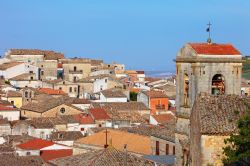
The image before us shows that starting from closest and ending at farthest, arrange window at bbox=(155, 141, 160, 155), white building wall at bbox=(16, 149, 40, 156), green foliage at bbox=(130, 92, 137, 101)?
window at bbox=(155, 141, 160, 155) → white building wall at bbox=(16, 149, 40, 156) → green foliage at bbox=(130, 92, 137, 101)

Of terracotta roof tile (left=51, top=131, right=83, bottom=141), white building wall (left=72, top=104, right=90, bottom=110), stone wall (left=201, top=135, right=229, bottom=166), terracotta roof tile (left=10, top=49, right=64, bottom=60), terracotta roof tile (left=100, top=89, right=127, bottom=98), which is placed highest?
terracotta roof tile (left=10, top=49, right=64, bottom=60)

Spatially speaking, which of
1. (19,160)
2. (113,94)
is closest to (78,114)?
(113,94)

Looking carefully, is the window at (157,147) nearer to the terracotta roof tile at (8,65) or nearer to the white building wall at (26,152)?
the white building wall at (26,152)

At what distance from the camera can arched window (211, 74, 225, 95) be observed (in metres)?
28.8

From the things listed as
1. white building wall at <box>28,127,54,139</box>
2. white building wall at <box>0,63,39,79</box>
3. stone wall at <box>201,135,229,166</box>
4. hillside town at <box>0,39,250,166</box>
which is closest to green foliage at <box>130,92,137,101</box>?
hillside town at <box>0,39,250,166</box>

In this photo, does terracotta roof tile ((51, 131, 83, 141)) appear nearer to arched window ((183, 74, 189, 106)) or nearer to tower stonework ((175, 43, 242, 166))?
arched window ((183, 74, 189, 106))

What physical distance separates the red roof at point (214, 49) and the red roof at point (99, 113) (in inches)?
1337

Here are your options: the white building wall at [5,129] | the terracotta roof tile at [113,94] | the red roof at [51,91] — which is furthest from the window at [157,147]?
the red roof at [51,91]

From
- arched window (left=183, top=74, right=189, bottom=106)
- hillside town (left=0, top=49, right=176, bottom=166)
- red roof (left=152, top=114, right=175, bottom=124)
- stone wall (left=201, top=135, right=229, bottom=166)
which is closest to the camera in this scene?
stone wall (left=201, top=135, right=229, bottom=166)

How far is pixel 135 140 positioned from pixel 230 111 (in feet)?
68.1

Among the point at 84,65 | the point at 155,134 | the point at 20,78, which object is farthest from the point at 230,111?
the point at 84,65

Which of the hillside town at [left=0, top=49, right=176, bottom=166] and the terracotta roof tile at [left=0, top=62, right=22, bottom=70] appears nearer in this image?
the hillside town at [left=0, top=49, right=176, bottom=166]

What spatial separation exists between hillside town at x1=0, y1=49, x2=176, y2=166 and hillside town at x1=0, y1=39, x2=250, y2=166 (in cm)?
8

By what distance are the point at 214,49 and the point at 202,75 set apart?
1262 mm
